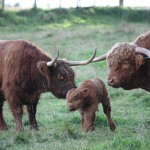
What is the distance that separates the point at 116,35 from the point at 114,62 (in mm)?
16892

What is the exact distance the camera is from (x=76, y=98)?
8070 mm

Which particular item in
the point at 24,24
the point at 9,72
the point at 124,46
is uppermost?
the point at 124,46

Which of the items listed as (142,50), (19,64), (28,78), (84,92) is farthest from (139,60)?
(19,64)

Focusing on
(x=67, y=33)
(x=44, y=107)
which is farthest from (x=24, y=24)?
(x=44, y=107)

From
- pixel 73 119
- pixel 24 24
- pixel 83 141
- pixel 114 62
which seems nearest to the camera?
pixel 83 141

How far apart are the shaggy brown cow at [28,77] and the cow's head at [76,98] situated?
54 cm

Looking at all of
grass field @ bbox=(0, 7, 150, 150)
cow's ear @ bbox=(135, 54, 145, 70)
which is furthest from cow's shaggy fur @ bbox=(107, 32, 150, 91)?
grass field @ bbox=(0, 7, 150, 150)

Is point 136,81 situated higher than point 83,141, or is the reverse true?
point 136,81

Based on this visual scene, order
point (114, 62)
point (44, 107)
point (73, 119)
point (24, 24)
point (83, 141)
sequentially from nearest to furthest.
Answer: point (83, 141), point (114, 62), point (73, 119), point (44, 107), point (24, 24)

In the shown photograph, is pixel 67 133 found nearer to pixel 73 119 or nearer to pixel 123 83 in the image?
pixel 123 83

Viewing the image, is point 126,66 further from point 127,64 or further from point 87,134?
point 87,134

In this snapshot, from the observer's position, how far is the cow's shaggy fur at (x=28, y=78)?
8.68 meters

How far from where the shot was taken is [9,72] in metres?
8.75

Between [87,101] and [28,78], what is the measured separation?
4.03 feet
